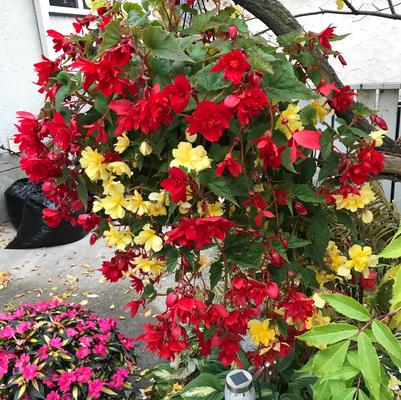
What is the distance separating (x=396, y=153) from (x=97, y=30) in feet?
3.90

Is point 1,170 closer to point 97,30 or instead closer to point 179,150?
point 97,30

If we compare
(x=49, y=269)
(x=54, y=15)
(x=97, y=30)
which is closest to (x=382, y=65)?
(x=54, y=15)

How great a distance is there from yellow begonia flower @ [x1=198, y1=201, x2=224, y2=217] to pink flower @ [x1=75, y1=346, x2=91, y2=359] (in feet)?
3.51

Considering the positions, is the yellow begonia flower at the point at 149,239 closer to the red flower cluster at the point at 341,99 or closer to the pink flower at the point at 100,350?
the red flower cluster at the point at 341,99

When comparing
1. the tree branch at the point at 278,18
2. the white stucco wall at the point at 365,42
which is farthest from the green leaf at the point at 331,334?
the white stucco wall at the point at 365,42

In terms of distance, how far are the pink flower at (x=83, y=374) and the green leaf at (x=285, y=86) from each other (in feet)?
4.37

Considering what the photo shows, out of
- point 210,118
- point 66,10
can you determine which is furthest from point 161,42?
point 66,10

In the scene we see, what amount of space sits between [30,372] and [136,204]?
0.96 m

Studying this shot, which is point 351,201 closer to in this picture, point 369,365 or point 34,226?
point 369,365

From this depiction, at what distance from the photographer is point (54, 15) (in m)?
5.29

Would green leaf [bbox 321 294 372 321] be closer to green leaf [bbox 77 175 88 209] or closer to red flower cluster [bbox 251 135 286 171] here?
red flower cluster [bbox 251 135 286 171]

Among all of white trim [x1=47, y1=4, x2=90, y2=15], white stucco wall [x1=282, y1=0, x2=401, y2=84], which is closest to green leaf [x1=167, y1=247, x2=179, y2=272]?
white trim [x1=47, y1=4, x2=90, y2=15]

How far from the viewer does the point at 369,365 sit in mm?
746

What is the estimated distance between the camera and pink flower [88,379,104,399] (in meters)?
1.69
